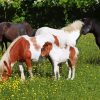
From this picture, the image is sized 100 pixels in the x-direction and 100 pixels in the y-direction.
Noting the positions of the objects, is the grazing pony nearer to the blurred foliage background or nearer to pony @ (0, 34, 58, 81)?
pony @ (0, 34, 58, 81)

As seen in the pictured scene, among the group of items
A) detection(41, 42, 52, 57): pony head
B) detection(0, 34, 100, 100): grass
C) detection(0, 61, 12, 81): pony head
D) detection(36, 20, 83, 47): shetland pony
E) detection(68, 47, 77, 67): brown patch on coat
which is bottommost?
detection(0, 34, 100, 100): grass

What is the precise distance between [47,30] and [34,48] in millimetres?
2382

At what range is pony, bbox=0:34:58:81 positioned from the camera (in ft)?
45.2

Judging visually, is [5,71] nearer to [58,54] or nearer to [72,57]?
[58,54]

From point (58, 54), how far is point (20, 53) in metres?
1.16

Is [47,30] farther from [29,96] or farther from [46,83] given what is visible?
[29,96]

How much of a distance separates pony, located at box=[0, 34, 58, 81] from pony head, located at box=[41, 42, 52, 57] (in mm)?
265

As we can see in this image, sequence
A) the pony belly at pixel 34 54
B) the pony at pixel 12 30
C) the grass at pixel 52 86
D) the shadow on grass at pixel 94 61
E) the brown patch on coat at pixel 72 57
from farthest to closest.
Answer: the pony at pixel 12 30 < the shadow on grass at pixel 94 61 < the brown patch on coat at pixel 72 57 < the pony belly at pixel 34 54 < the grass at pixel 52 86

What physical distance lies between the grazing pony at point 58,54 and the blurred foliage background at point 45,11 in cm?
2192

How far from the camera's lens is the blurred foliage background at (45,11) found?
3662 cm

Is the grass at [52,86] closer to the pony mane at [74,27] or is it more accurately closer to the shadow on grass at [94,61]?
the shadow on grass at [94,61]

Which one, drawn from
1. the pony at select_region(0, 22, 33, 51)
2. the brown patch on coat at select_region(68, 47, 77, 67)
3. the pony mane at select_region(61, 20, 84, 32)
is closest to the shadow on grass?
the pony mane at select_region(61, 20, 84, 32)

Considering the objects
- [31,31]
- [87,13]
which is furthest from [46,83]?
[87,13]

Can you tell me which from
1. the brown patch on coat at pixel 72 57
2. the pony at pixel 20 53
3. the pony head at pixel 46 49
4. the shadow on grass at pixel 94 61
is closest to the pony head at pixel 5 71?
the pony at pixel 20 53
